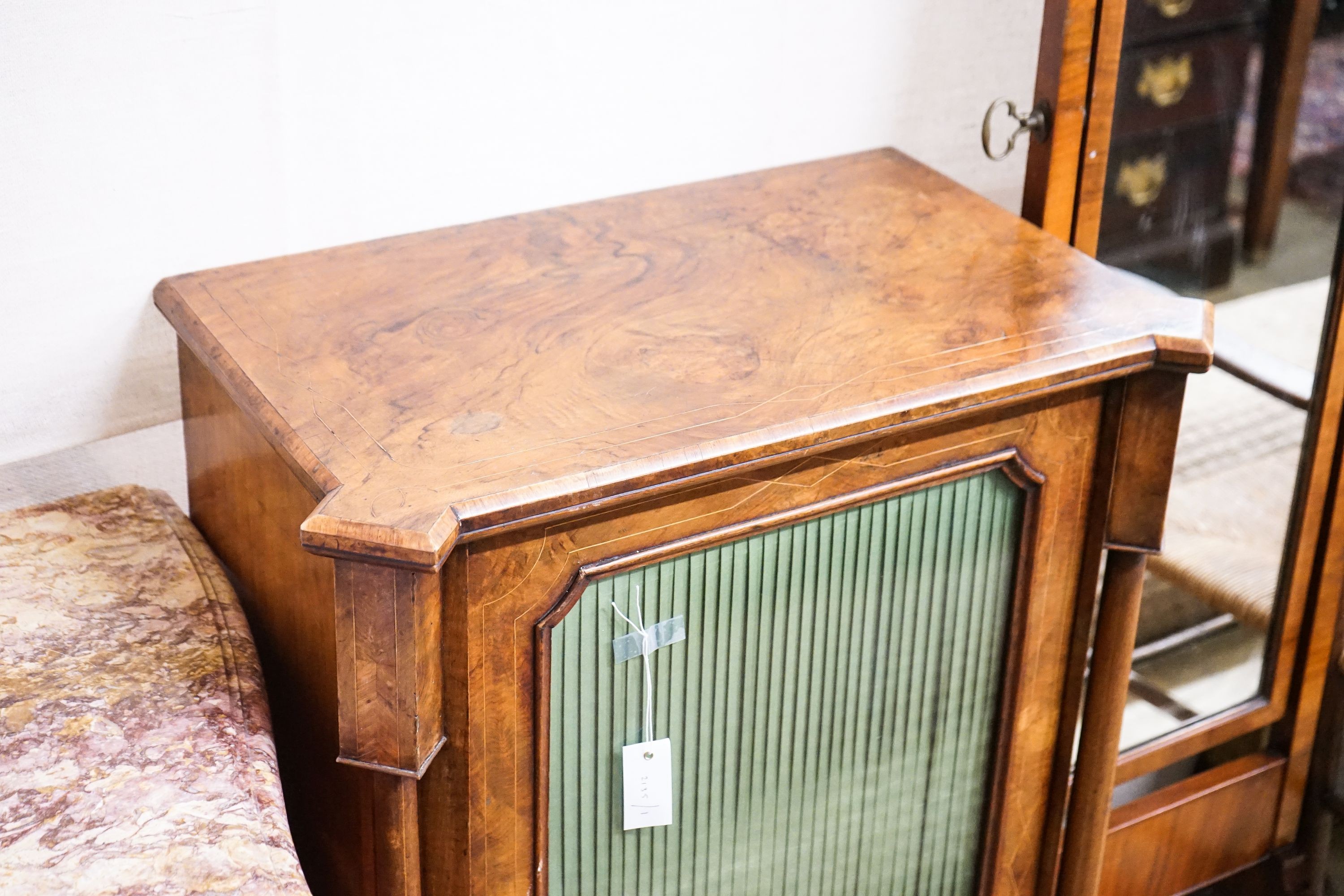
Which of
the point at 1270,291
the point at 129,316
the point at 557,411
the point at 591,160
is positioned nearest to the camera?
the point at 557,411

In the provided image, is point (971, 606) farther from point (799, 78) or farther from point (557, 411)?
point (799, 78)

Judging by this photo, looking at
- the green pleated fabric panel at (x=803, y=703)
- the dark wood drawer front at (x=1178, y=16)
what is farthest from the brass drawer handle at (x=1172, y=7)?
the green pleated fabric panel at (x=803, y=703)

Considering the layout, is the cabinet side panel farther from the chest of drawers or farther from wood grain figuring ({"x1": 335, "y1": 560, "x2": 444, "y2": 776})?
the chest of drawers

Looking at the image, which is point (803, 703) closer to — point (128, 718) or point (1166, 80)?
point (128, 718)

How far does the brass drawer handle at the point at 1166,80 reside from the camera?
136 cm

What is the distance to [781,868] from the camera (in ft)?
3.78

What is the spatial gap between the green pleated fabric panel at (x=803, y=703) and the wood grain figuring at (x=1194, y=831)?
0.48 m

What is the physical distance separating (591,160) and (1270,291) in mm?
732

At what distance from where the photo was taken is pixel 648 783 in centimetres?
104

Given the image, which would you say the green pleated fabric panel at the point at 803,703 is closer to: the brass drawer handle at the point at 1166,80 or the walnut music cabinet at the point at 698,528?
the walnut music cabinet at the point at 698,528

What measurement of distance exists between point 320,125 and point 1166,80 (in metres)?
0.80

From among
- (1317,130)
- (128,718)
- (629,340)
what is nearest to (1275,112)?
(1317,130)

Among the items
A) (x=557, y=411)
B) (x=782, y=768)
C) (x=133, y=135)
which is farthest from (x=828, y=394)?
(x=133, y=135)

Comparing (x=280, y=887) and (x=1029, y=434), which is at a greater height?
(x=1029, y=434)
